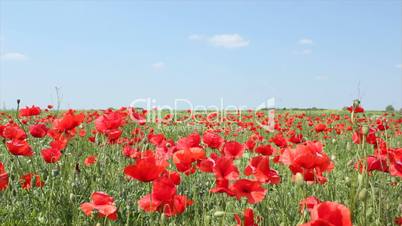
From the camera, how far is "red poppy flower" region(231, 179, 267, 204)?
1.86 m

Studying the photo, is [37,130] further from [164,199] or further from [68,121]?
[164,199]

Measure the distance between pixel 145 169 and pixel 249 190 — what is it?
1.55 ft

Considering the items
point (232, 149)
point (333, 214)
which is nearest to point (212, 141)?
point (232, 149)

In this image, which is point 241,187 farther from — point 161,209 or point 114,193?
point 114,193

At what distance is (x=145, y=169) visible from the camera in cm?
196

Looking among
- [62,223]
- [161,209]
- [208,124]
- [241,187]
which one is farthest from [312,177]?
[208,124]

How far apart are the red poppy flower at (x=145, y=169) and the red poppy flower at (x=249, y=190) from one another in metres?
0.35

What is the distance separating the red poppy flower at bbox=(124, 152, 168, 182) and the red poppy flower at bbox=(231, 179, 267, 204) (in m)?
0.35

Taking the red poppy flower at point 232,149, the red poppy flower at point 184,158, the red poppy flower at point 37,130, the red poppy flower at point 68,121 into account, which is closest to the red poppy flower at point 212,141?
the red poppy flower at point 232,149

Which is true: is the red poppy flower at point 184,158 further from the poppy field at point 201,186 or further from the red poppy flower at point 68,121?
the red poppy flower at point 68,121

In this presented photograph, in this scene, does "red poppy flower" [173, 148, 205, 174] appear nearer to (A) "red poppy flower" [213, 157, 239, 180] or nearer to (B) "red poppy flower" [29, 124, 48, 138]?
(A) "red poppy flower" [213, 157, 239, 180]

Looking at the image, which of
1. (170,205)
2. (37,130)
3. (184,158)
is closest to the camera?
(170,205)

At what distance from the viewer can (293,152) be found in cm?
209

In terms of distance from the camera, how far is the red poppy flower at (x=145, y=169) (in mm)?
1945
